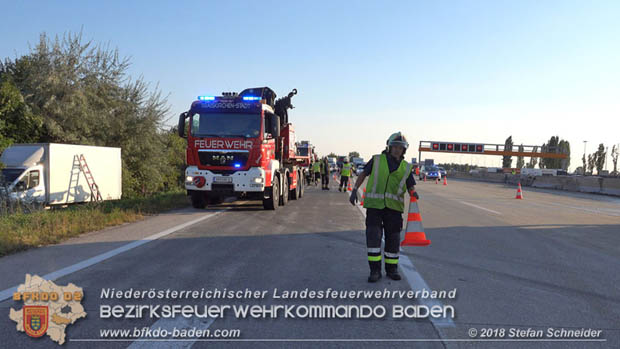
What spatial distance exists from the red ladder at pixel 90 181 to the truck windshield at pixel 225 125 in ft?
20.7

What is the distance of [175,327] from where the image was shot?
12.8 feet

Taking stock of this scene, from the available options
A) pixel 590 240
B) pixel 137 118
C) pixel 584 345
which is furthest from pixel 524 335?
pixel 137 118

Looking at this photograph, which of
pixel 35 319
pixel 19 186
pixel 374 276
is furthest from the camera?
pixel 19 186

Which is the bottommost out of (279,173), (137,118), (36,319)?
(36,319)

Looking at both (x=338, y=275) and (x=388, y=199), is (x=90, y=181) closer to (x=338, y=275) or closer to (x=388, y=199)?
(x=338, y=275)

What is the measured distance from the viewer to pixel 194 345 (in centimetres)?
352

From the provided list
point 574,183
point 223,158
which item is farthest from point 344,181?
point 574,183

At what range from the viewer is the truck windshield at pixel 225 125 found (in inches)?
523

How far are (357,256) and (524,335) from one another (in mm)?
3316

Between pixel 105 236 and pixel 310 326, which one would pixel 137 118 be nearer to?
pixel 105 236

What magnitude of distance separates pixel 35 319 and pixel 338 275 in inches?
128

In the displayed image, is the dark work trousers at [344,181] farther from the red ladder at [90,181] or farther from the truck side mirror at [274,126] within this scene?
the red ladder at [90,181]

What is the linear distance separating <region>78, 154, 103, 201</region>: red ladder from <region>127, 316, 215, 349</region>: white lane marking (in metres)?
14.6

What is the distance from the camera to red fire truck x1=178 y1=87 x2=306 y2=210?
43.0 ft
